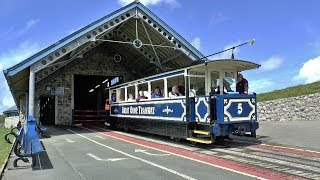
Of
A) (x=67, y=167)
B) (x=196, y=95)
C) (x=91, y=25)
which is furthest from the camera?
(x=91, y=25)

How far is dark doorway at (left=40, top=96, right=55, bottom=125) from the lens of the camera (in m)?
30.7

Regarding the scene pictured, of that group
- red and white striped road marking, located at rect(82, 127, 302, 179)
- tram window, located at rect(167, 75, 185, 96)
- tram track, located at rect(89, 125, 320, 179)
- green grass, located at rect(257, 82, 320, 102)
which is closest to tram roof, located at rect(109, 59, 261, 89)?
tram window, located at rect(167, 75, 185, 96)

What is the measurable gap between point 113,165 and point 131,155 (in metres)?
1.78

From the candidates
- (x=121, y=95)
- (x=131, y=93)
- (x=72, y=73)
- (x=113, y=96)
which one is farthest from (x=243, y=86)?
(x=72, y=73)

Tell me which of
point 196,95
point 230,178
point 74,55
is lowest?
point 230,178

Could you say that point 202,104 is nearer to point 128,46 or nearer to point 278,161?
point 278,161

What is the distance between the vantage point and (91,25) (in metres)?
20.4

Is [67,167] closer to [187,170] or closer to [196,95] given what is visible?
[187,170]

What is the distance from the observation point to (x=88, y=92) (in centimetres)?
3925

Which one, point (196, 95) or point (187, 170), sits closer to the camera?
point (187, 170)

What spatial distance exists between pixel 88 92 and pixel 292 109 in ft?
72.6

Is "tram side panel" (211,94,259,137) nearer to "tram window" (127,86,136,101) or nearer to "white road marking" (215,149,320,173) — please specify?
"white road marking" (215,149,320,173)

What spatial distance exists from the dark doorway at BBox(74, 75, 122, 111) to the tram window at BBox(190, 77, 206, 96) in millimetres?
20958

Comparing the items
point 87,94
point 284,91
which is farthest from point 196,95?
point 87,94
